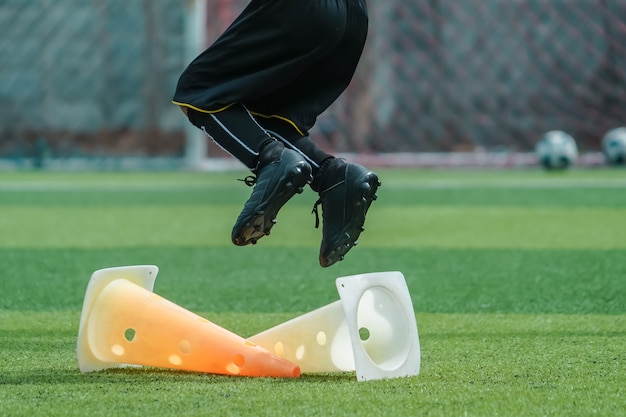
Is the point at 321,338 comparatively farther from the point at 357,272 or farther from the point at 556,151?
the point at 556,151

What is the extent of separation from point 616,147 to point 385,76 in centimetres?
362

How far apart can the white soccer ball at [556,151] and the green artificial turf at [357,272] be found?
2910 millimetres

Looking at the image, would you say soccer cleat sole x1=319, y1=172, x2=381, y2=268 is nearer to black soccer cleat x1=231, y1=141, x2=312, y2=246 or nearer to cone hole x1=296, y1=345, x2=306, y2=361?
black soccer cleat x1=231, y1=141, x2=312, y2=246

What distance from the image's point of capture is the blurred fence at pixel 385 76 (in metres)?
16.1

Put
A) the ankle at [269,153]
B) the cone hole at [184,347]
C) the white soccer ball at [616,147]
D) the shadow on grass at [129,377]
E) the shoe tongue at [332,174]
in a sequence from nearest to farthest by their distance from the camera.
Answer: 1. the shadow on grass at [129,377]
2. the cone hole at [184,347]
3. the ankle at [269,153]
4. the shoe tongue at [332,174]
5. the white soccer ball at [616,147]

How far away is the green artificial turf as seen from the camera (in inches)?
105

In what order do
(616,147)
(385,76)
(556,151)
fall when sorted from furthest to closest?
(385,76) → (616,147) → (556,151)

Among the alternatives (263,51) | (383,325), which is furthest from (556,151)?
(383,325)

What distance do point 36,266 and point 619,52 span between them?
11.4 metres

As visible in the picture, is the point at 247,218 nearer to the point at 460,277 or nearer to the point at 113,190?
the point at 460,277

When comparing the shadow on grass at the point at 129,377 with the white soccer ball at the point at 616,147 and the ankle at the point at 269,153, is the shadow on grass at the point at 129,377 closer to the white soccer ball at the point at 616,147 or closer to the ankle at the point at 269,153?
the ankle at the point at 269,153

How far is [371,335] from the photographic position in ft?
10.2

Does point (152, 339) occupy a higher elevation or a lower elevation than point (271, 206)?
lower

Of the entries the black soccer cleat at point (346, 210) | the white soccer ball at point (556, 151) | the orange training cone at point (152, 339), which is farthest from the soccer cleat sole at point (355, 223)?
the white soccer ball at point (556, 151)
